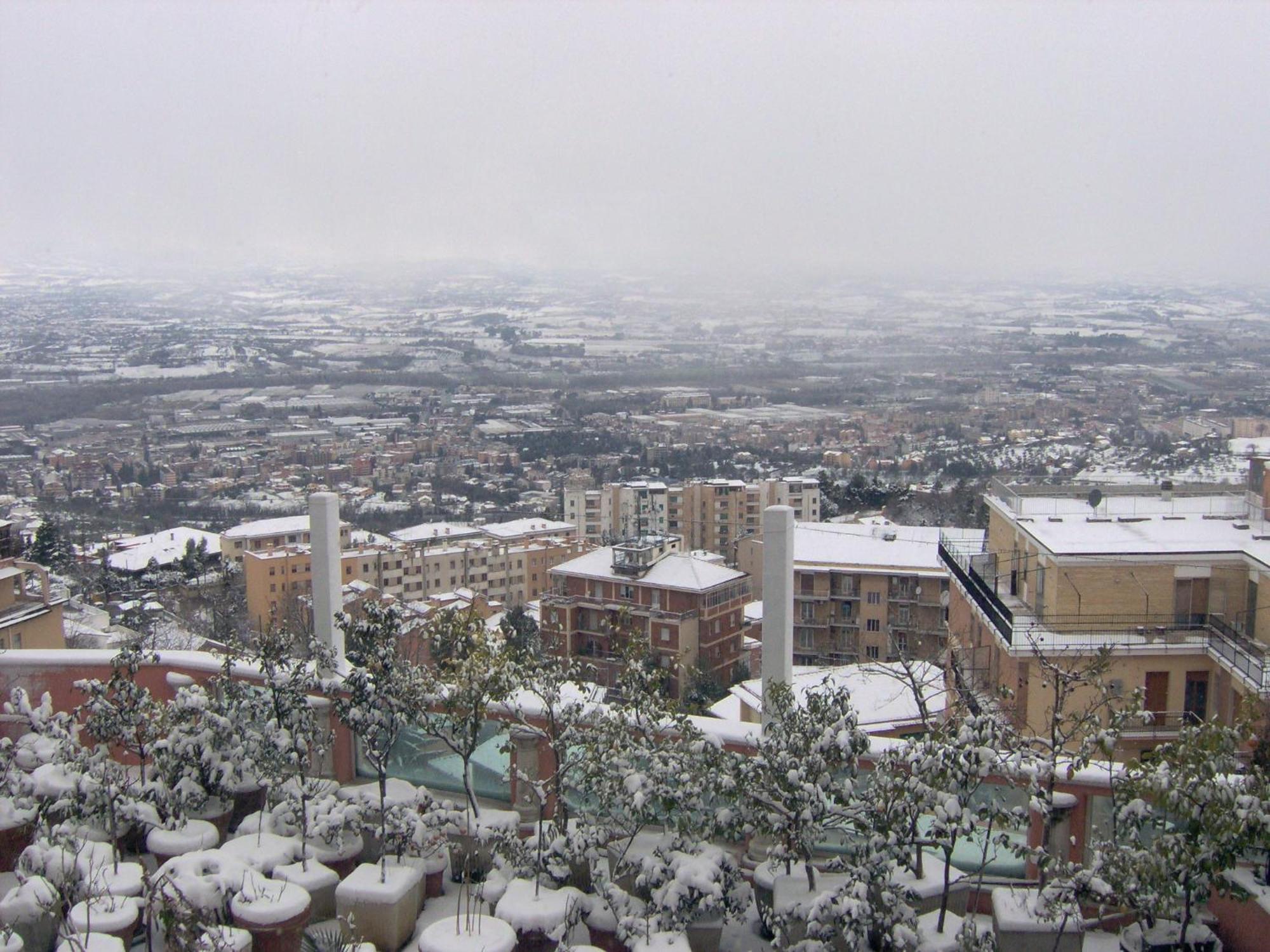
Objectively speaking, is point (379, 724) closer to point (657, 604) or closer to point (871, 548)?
point (657, 604)

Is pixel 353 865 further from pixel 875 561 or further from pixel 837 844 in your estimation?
pixel 875 561

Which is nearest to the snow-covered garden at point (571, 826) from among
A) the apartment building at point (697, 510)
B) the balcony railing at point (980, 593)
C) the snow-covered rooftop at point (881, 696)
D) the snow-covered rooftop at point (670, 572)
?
the snow-covered rooftop at point (881, 696)

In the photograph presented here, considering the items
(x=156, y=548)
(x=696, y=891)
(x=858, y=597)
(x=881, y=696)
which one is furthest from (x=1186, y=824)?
(x=156, y=548)

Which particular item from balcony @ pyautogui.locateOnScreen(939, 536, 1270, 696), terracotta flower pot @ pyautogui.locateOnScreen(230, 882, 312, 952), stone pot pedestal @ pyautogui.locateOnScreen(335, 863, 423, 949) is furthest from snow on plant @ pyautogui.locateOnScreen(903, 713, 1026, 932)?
balcony @ pyautogui.locateOnScreen(939, 536, 1270, 696)

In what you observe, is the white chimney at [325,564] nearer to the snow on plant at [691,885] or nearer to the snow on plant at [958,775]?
the snow on plant at [691,885]

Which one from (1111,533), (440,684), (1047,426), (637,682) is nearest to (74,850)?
(440,684)
